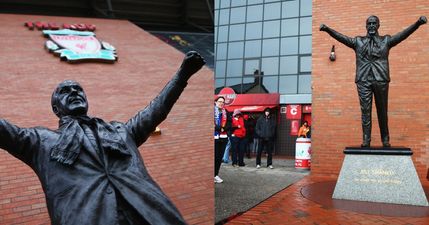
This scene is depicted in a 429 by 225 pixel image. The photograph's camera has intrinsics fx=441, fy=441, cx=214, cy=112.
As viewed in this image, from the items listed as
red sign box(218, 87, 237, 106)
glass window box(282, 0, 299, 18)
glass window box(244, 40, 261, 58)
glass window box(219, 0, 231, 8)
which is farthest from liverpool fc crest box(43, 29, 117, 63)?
glass window box(282, 0, 299, 18)

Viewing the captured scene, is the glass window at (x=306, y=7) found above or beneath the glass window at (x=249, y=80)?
above

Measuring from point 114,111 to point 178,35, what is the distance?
13.0m

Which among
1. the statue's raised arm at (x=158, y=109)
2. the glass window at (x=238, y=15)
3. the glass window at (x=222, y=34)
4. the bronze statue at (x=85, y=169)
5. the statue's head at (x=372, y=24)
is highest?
the glass window at (x=238, y=15)

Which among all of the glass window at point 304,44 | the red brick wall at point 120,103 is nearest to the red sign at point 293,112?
the glass window at point 304,44

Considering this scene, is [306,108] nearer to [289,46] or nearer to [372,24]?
[289,46]

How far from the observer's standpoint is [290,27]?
22.1 m

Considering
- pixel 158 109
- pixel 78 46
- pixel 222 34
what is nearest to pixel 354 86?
pixel 158 109

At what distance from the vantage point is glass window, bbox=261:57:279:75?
21.9 meters

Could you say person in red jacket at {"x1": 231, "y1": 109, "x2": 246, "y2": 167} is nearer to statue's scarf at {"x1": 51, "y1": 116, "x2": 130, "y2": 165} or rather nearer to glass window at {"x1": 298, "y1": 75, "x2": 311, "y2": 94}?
statue's scarf at {"x1": 51, "y1": 116, "x2": 130, "y2": 165}

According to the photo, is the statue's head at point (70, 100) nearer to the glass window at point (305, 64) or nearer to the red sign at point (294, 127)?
the red sign at point (294, 127)

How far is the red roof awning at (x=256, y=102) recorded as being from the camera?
64.2 ft

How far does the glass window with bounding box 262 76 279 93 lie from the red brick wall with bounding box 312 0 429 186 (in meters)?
10.5

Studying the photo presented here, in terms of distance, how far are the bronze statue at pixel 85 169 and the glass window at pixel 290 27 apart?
67.7 ft

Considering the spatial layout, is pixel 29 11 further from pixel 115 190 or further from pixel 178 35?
pixel 115 190
